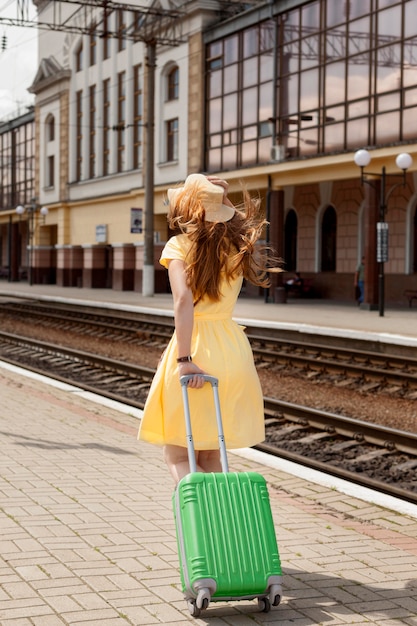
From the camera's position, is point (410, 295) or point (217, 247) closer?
point (217, 247)

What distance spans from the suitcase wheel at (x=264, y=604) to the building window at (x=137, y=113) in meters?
39.0

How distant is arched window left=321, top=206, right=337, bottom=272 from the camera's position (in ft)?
116

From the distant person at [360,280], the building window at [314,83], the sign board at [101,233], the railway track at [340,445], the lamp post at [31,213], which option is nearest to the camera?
the railway track at [340,445]

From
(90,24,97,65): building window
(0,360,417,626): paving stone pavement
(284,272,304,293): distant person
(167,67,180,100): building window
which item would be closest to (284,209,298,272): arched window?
(284,272,304,293): distant person

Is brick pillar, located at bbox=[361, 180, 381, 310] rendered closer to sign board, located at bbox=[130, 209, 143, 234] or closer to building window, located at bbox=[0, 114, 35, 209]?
sign board, located at bbox=[130, 209, 143, 234]

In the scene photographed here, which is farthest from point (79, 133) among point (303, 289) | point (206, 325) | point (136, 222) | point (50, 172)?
point (206, 325)

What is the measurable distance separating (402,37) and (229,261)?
2367 cm

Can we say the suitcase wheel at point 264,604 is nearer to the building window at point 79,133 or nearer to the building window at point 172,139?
the building window at point 172,139

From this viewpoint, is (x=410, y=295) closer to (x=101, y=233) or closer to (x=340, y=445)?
(x=101, y=233)

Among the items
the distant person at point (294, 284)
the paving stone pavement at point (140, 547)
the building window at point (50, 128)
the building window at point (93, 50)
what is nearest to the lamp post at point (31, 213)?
the building window at point (50, 128)

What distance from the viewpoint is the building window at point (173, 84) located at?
128 ft

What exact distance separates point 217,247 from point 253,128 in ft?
96.8

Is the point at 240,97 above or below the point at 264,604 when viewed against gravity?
above

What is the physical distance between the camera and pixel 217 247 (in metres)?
4.52
